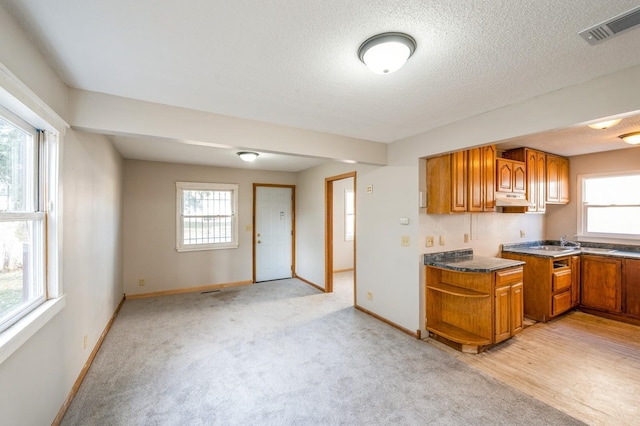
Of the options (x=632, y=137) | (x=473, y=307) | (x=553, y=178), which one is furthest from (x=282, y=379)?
(x=553, y=178)

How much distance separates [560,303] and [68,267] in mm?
5552

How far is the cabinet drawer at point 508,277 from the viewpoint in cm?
300

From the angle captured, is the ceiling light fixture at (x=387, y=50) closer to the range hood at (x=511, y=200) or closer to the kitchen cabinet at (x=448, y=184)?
the kitchen cabinet at (x=448, y=184)

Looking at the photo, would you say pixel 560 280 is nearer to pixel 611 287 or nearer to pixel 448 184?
pixel 611 287

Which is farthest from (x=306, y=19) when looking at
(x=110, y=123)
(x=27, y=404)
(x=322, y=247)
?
(x=322, y=247)

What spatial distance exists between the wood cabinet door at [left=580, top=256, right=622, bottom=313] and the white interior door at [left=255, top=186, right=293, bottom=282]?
5045 millimetres

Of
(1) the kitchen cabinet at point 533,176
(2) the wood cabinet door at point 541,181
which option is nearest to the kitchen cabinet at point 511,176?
(1) the kitchen cabinet at point 533,176

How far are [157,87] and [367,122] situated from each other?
6.23 feet

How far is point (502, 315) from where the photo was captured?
3.02 metres

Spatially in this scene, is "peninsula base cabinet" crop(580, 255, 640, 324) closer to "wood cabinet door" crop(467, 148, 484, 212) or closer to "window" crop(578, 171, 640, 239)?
"window" crop(578, 171, 640, 239)

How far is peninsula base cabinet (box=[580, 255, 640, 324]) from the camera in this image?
365 cm

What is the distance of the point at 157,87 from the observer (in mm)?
2100

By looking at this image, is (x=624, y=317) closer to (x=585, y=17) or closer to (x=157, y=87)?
(x=585, y=17)

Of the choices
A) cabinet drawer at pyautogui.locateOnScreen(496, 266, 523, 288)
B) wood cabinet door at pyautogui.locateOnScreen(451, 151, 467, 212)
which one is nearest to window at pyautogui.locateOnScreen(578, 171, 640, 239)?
cabinet drawer at pyautogui.locateOnScreen(496, 266, 523, 288)
